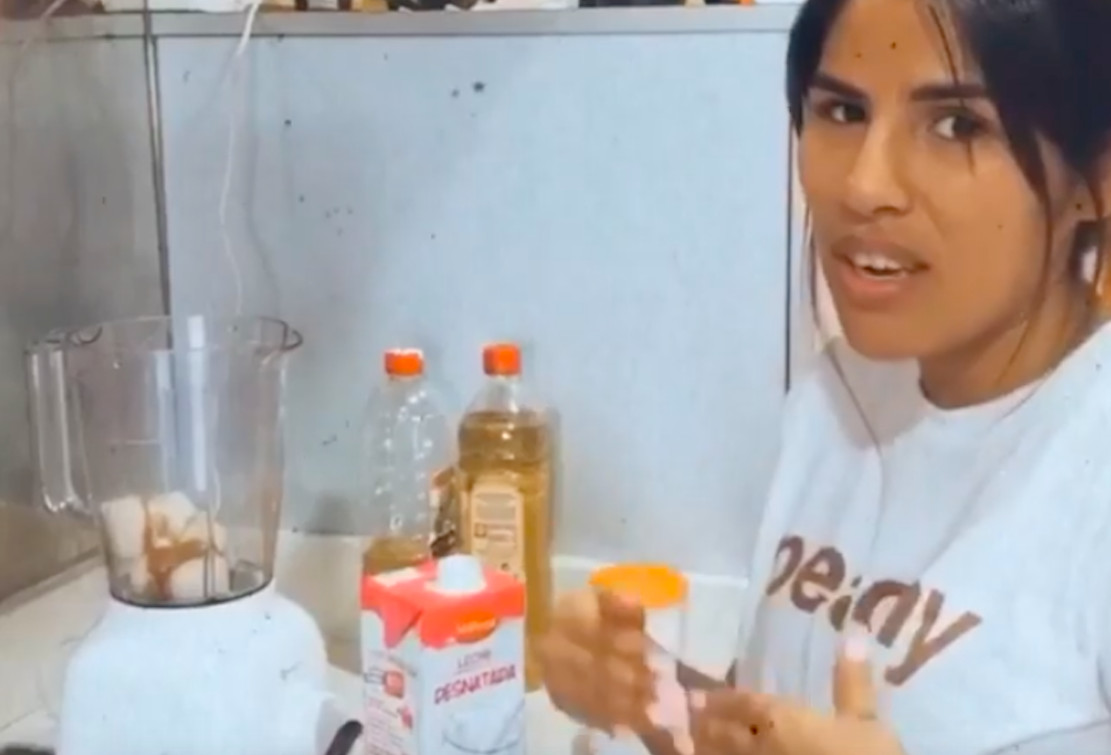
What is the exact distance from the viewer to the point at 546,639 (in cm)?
91

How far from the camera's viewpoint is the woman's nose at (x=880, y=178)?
31.4 inches

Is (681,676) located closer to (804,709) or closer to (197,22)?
(804,709)

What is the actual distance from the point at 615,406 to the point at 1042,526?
0.55 metres

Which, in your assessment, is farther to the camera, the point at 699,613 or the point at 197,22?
the point at 197,22

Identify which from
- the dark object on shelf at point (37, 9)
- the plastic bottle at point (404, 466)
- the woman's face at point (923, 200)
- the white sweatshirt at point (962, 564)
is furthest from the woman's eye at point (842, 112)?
the dark object on shelf at point (37, 9)

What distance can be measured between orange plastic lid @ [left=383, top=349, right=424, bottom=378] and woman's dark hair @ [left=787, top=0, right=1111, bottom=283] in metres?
0.61

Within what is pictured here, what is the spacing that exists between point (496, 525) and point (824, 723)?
545mm

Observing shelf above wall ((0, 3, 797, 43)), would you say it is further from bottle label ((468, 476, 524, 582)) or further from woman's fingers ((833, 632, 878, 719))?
woman's fingers ((833, 632, 878, 719))

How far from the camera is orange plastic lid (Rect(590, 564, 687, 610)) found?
1170mm

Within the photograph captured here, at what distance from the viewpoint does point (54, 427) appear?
1189 mm

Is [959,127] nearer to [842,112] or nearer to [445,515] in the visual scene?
[842,112]

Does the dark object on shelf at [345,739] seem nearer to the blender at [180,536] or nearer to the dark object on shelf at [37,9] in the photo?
the blender at [180,536]

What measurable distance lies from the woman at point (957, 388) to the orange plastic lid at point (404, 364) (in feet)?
1.43

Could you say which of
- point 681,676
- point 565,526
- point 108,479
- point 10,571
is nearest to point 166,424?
point 108,479
